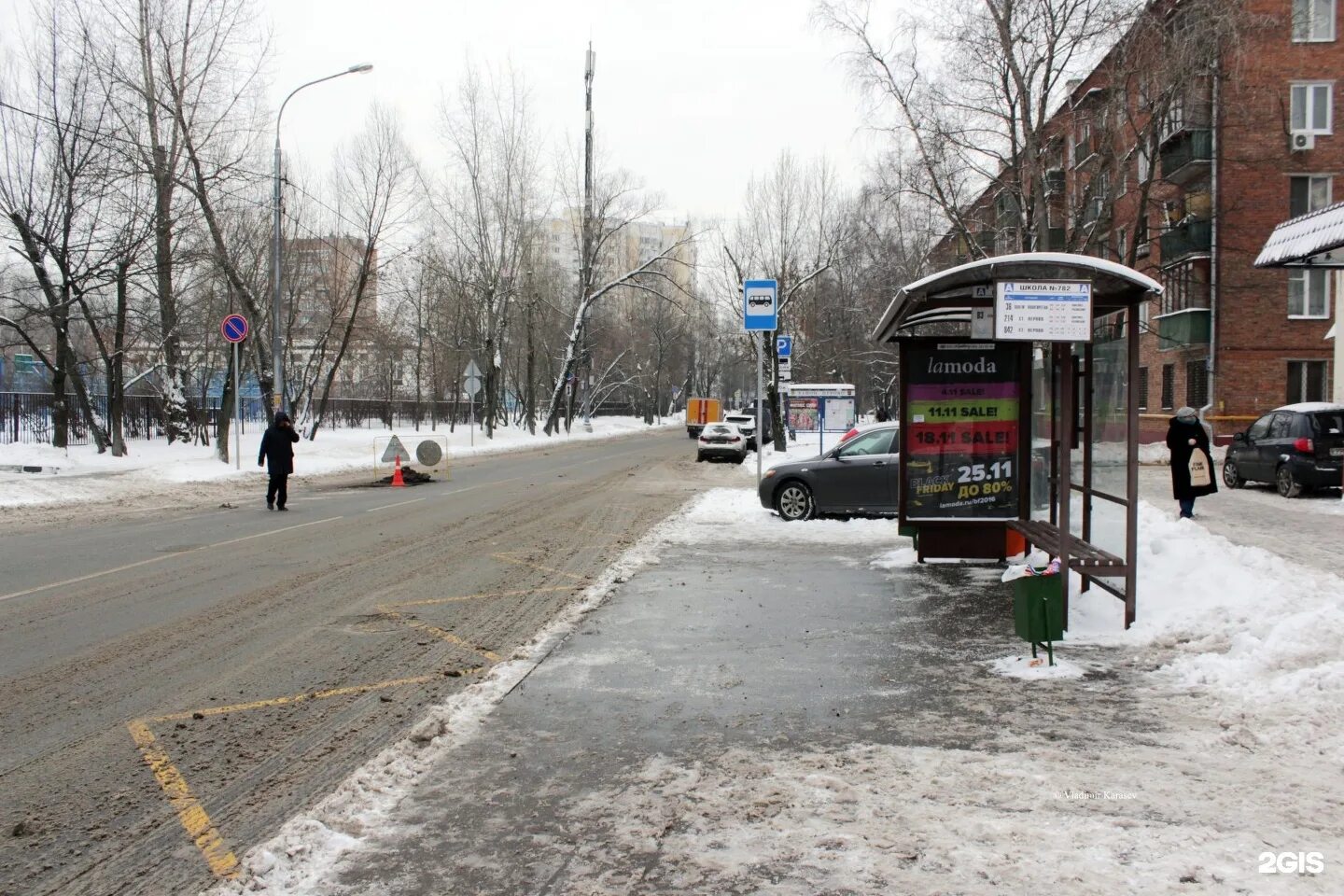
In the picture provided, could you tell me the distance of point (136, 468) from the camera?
2411cm

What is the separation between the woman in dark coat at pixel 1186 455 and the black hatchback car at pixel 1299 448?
5127 millimetres

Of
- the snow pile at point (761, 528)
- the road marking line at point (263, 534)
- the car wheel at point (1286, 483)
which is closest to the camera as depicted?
the road marking line at point (263, 534)

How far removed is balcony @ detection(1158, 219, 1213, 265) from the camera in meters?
31.5

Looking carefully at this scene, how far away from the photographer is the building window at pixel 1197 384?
32.3 m

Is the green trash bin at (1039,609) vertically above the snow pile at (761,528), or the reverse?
the green trash bin at (1039,609)

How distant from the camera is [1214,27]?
925 inches

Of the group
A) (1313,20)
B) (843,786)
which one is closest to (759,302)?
(843,786)

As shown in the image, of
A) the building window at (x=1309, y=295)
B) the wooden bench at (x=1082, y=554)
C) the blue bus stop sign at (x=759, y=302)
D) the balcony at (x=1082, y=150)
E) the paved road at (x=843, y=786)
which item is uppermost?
the balcony at (x=1082, y=150)

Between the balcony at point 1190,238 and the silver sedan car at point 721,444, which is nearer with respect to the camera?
the balcony at point 1190,238

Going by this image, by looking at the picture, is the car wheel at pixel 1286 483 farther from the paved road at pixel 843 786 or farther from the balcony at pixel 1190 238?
the balcony at pixel 1190 238

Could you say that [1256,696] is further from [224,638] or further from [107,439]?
[107,439]

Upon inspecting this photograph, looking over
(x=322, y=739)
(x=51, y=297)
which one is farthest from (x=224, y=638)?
(x=51, y=297)

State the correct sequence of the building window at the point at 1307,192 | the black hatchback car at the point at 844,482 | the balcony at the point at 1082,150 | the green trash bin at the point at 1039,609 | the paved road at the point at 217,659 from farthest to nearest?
the balcony at the point at 1082,150, the building window at the point at 1307,192, the black hatchback car at the point at 844,482, the green trash bin at the point at 1039,609, the paved road at the point at 217,659

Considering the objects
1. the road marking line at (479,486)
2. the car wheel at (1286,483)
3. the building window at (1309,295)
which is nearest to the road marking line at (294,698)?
the road marking line at (479,486)
